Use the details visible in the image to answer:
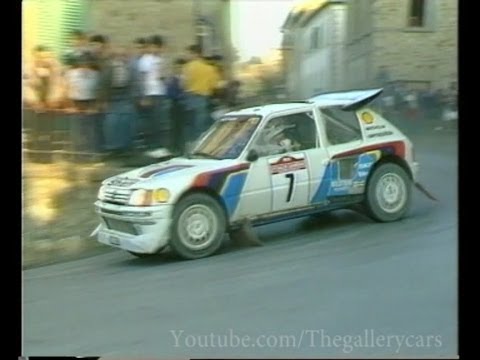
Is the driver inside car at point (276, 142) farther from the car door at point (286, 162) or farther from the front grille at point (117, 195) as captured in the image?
the front grille at point (117, 195)

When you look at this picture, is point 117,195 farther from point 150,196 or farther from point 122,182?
point 150,196

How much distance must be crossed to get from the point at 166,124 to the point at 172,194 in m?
0.37

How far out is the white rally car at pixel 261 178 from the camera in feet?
13.6

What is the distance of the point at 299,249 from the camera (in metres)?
4.21

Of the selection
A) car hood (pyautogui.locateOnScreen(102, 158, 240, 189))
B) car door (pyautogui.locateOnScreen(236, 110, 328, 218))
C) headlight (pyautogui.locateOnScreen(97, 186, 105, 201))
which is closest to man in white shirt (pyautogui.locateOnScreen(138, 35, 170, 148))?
car hood (pyautogui.locateOnScreen(102, 158, 240, 189))

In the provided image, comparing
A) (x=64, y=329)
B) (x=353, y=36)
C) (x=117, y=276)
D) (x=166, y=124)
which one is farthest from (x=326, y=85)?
(x=64, y=329)

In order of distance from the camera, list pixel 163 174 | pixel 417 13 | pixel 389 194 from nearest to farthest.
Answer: pixel 417 13 < pixel 163 174 < pixel 389 194

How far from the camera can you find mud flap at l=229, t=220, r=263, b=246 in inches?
165

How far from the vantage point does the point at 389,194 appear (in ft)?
14.0

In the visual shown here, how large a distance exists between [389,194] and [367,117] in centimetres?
44

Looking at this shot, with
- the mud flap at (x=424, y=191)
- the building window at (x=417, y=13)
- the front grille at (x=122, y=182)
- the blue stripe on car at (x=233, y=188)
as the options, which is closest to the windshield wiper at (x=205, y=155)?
the blue stripe on car at (x=233, y=188)

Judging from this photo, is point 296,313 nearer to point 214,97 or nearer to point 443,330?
point 443,330

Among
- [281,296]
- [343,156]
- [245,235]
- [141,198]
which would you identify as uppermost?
[343,156]

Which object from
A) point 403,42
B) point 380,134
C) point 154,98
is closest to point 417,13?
point 403,42
